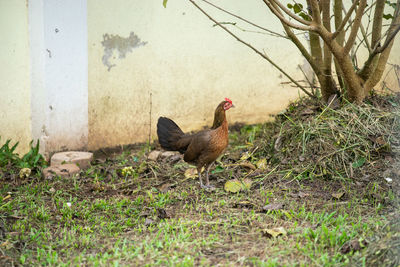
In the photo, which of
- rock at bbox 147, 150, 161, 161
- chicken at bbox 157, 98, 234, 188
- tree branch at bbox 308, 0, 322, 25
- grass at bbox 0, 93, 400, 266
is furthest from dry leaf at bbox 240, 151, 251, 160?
tree branch at bbox 308, 0, 322, 25

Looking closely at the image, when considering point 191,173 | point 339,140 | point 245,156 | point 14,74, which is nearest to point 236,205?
point 191,173

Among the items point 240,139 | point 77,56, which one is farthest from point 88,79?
point 240,139

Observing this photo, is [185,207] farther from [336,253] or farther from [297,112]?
[297,112]

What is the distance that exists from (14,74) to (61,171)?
4.06 feet

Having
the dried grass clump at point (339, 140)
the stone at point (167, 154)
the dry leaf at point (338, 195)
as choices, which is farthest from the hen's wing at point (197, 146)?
the dry leaf at point (338, 195)

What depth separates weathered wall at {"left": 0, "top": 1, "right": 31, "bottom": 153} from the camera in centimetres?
570

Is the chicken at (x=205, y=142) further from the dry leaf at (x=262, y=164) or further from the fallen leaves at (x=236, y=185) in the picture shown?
the dry leaf at (x=262, y=164)

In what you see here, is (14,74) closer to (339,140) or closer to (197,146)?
(197,146)

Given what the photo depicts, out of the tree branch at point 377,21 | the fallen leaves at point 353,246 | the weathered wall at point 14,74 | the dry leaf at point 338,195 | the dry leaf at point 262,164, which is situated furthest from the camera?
the weathered wall at point 14,74

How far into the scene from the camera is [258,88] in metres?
7.40

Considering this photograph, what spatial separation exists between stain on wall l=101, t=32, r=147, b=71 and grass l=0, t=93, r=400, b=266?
1.19m

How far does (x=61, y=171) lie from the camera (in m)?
5.63

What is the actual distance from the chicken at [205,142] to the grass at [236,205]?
299 mm

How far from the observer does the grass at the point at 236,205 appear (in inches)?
140
